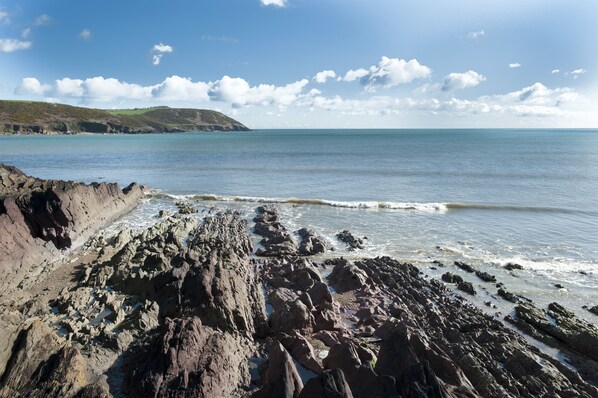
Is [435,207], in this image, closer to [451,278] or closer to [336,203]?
[336,203]

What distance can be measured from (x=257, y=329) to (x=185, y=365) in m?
4.37

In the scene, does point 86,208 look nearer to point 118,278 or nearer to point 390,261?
point 118,278

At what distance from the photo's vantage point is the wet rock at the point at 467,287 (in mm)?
18281

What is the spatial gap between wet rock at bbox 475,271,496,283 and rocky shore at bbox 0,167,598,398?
11cm

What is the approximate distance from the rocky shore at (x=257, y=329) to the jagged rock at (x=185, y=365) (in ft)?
0.12

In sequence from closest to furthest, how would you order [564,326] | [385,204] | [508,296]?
[564,326], [508,296], [385,204]

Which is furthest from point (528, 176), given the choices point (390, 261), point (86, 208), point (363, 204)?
point (86, 208)

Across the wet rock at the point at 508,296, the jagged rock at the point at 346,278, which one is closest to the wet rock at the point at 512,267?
the wet rock at the point at 508,296

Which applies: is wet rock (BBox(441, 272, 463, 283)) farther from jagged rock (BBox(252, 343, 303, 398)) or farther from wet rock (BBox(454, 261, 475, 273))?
jagged rock (BBox(252, 343, 303, 398))

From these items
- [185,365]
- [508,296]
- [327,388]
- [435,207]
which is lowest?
[508,296]

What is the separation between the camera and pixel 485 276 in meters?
19.9

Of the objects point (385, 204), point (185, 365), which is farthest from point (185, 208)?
point (185, 365)

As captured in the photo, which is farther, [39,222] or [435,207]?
[435,207]

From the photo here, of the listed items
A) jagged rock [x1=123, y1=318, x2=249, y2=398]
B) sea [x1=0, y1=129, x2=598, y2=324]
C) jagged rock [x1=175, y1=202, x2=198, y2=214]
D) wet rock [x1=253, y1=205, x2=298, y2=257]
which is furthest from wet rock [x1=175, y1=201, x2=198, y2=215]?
jagged rock [x1=123, y1=318, x2=249, y2=398]
